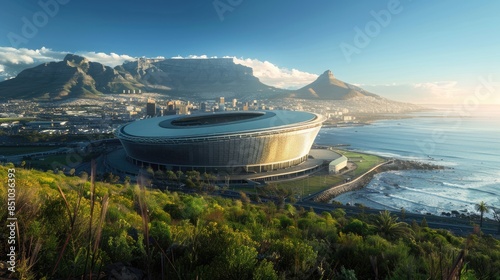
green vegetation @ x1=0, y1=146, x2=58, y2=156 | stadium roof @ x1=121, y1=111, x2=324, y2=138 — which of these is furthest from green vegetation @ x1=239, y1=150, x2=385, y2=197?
green vegetation @ x1=0, y1=146, x2=58, y2=156

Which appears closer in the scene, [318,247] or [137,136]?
[318,247]

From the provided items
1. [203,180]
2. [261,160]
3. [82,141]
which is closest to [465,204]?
[261,160]

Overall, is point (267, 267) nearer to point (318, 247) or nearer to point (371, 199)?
point (318, 247)

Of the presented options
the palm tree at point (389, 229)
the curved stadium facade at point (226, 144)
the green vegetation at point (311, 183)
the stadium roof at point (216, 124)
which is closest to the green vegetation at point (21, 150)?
the stadium roof at point (216, 124)

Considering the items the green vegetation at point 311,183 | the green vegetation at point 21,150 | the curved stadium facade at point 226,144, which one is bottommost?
the green vegetation at point 21,150

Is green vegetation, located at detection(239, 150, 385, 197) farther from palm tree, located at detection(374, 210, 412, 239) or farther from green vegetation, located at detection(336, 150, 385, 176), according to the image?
palm tree, located at detection(374, 210, 412, 239)

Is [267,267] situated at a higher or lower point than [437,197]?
higher

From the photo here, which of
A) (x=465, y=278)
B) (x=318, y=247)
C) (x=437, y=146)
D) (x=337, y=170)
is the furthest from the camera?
(x=437, y=146)

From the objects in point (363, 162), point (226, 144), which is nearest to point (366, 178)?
point (363, 162)

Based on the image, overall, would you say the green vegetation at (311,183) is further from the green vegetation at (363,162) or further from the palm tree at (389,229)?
the palm tree at (389,229)
